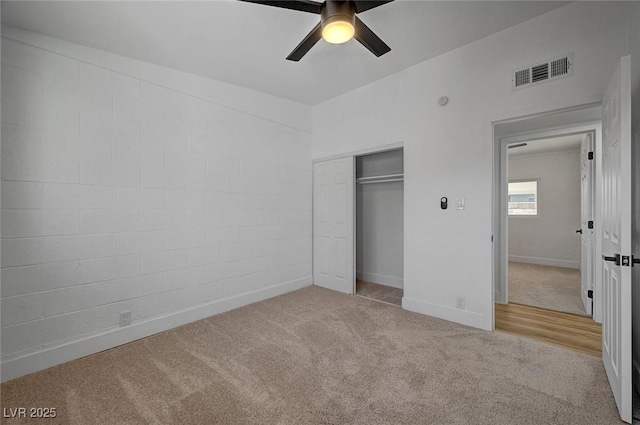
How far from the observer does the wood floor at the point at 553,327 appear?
266cm

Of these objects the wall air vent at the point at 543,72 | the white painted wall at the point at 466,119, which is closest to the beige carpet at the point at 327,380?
the white painted wall at the point at 466,119

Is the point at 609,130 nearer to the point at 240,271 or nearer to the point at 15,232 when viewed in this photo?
the point at 240,271

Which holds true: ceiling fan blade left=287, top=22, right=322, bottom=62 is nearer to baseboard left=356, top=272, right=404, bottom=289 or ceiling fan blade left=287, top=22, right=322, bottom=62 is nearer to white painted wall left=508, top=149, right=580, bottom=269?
baseboard left=356, top=272, right=404, bottom=289

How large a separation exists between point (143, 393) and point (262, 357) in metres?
0.89

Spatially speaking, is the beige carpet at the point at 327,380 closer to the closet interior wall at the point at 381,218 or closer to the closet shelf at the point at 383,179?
the closet interior wall at the point at 381,218

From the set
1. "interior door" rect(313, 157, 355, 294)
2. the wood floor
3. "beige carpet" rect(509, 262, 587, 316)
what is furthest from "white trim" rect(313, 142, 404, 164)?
"beige carpet" rect(509, 262, 587, 316)

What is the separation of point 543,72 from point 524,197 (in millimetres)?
5555

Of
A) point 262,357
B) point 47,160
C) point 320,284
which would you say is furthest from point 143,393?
point 320,284

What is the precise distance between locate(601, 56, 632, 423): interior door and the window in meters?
5.71

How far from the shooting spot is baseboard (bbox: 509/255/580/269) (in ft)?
20.2

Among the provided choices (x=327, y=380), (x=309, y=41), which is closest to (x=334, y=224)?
(x=327, y=380)

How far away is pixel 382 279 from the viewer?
4.82 metres

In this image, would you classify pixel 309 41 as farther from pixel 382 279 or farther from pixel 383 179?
pixel 382 279

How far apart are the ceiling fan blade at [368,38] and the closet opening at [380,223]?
91.4 inches
